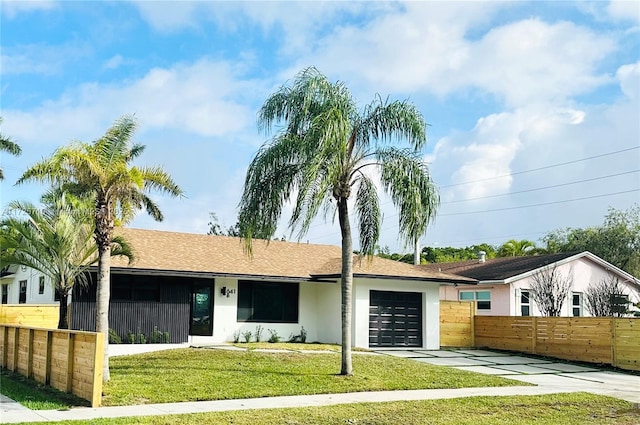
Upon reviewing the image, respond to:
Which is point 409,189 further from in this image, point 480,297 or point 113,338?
point 480,297

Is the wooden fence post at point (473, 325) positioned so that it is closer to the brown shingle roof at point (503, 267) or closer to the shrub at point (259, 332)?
the brown shingle roof at point (503, 267)

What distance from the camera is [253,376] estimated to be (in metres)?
16.0

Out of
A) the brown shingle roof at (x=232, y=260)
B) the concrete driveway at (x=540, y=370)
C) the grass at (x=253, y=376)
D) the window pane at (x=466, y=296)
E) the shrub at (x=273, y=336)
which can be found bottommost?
the concrete driveway at (x=540, y=370)

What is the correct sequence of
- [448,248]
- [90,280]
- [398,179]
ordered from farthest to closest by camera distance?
[448,248]
[90,280]
[398,179]

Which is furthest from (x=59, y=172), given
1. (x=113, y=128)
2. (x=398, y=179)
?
(x=398, y=179)

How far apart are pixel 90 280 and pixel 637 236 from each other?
35.7m

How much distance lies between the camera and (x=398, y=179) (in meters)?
16.6

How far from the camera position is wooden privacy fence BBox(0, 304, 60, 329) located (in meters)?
21.4

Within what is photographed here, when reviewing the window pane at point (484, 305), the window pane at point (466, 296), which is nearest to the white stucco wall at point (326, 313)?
the window pane at point (484, 305)

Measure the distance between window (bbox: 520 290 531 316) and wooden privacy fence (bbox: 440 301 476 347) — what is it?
11.0 feet

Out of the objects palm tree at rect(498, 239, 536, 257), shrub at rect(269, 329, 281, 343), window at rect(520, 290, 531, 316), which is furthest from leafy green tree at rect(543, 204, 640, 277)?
shrub at rect(269, 329, 281, 343)

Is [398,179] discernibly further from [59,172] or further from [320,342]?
[320,342]

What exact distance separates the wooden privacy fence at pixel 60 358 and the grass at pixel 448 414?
1699 mm

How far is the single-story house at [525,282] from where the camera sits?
29.8m
